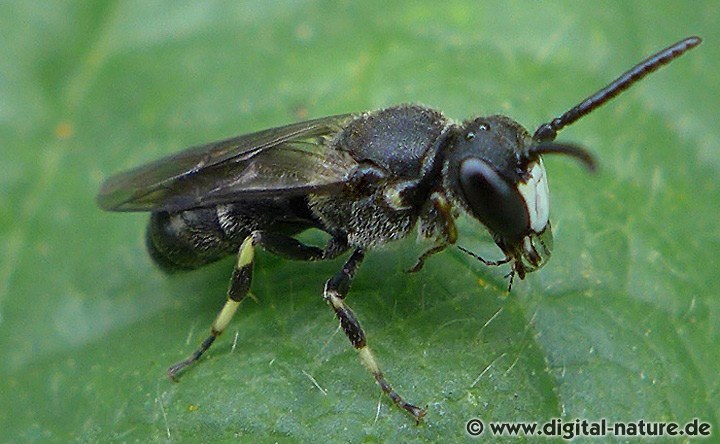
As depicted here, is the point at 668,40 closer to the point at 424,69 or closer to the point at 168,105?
→ the point at 424,69

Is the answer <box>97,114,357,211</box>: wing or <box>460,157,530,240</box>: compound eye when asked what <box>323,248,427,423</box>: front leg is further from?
<box>460,157,530,240</box>: compound eye

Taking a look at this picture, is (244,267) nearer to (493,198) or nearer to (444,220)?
(444,220)

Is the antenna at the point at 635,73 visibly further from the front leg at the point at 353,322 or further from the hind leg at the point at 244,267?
the hind leg at the point at 244,267

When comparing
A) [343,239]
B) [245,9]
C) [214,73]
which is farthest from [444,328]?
[245,9]

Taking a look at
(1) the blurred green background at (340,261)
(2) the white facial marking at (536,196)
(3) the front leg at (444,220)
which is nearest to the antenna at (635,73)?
(2) the white facial marking at (536,196)

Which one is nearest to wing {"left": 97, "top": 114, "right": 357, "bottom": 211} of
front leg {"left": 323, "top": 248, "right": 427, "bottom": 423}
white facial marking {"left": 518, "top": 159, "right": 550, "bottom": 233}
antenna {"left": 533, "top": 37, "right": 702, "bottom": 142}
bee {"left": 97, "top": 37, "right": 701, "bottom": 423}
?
bee {"left": 97, "top": 37, "right": 701, "bottom": 423}

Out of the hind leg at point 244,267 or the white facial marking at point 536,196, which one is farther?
the hind leg at point 244,267

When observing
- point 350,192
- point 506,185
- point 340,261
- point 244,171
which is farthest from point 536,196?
point 244,171
